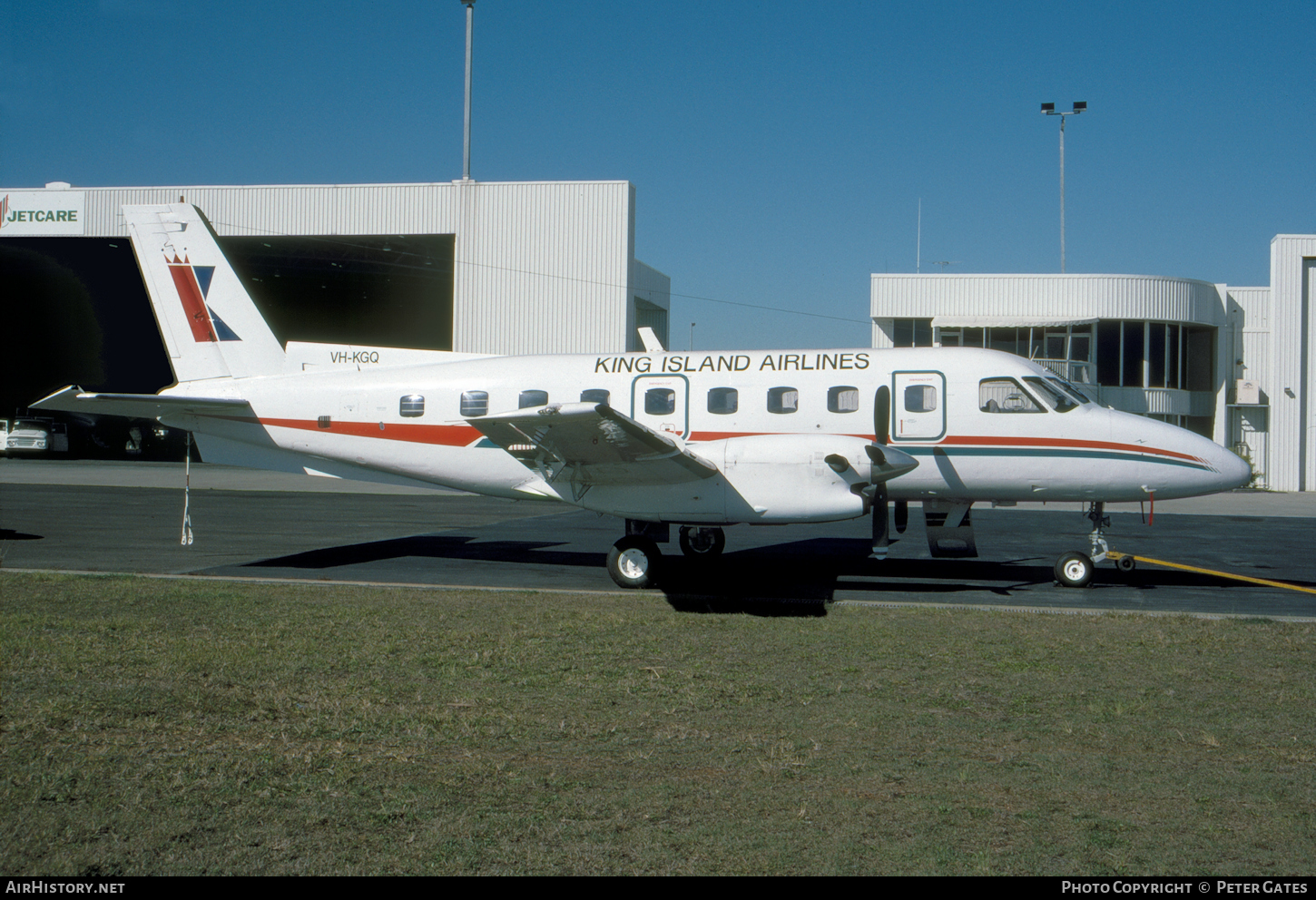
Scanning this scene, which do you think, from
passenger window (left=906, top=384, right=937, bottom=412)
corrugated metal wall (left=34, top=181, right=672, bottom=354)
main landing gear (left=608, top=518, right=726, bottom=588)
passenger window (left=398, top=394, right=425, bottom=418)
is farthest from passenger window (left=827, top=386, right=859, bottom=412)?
corrugated metal wall (left=34, top=181, right=672, bottom=354)

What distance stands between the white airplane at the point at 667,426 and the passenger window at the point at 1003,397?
26mm

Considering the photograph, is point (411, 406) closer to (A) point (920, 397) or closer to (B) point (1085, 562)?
(A) point (920, 397)

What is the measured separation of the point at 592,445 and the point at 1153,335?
34259 millimetres

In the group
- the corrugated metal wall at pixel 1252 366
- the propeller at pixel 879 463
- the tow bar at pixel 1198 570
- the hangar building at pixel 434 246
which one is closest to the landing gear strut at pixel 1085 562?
the tow bar at pixel 1198 570

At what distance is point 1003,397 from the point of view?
44.1 ft

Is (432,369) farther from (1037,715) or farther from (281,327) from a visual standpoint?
(281,327)

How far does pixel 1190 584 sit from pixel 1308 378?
30.6 m

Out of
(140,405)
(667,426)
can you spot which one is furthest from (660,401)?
(140,405)

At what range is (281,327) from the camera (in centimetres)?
5116

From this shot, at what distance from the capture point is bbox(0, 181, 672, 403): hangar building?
36.0 metres

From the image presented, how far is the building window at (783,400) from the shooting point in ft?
44.8

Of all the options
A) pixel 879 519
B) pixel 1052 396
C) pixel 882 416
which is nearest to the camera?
pixel 879 519
